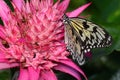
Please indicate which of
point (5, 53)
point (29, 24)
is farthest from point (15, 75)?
point (29, 24)

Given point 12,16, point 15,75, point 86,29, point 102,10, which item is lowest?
point 15,75

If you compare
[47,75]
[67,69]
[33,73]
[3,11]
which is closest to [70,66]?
[67,69]

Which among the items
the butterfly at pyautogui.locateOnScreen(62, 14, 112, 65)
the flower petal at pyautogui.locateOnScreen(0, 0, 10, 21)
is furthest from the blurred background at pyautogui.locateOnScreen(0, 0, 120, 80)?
the flower petal at pyautogui.locateOnScreen(0, 0, 10, 21)

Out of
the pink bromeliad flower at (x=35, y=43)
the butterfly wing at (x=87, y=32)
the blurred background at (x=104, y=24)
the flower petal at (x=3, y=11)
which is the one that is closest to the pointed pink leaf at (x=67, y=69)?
the pink bromeliad flower at (x=35, y=43)

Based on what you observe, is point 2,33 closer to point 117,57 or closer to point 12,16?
point 12,16

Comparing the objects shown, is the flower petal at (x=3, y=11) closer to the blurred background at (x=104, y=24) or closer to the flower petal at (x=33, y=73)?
the flower petal at (x=33, y=73)

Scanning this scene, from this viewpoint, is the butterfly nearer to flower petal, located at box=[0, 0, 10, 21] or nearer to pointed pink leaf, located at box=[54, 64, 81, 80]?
pointed pink leaf, located at box=[54, 64, 81, 80]

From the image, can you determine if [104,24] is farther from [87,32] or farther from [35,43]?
[35,43]

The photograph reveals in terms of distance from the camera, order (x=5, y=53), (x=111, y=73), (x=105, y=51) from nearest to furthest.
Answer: (x=5, y=53), (x=105, y=51), (x=111, y=73)
